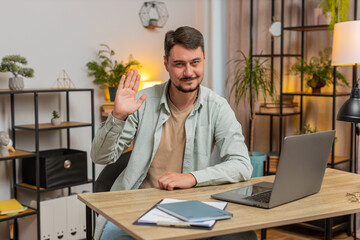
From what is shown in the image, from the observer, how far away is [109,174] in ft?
7.00

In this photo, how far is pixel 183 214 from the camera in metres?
1.41

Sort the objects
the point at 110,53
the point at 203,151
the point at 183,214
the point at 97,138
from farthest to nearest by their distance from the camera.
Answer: the point at 110,53 < the point at 203,151 < the point at 97,138 < the point at 183,214

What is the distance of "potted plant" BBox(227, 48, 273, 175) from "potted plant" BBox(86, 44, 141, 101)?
0.93 meters

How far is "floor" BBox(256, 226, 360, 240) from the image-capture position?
348cm

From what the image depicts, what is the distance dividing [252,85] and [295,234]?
48.3 inches

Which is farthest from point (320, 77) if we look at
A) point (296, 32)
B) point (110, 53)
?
point (110, 53)

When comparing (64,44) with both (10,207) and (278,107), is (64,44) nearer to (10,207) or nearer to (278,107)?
(10,207)

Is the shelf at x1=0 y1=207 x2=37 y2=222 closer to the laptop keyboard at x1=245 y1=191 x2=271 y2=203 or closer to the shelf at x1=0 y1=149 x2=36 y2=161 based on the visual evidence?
the shelf at x1=0 y1=149 x2=36 y2=161

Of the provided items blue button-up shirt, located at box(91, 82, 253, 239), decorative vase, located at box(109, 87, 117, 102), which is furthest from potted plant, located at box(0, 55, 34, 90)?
blue button-up shirt, located at box(91, 82, 253, 239)

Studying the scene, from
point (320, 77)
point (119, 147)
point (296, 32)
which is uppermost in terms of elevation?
point (296, 32)

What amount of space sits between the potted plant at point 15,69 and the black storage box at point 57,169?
20.3 inches

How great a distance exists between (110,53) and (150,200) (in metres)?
2.29

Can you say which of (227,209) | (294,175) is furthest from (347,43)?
(227,209)

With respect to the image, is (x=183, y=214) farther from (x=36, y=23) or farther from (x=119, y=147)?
(x=36, y=23)
